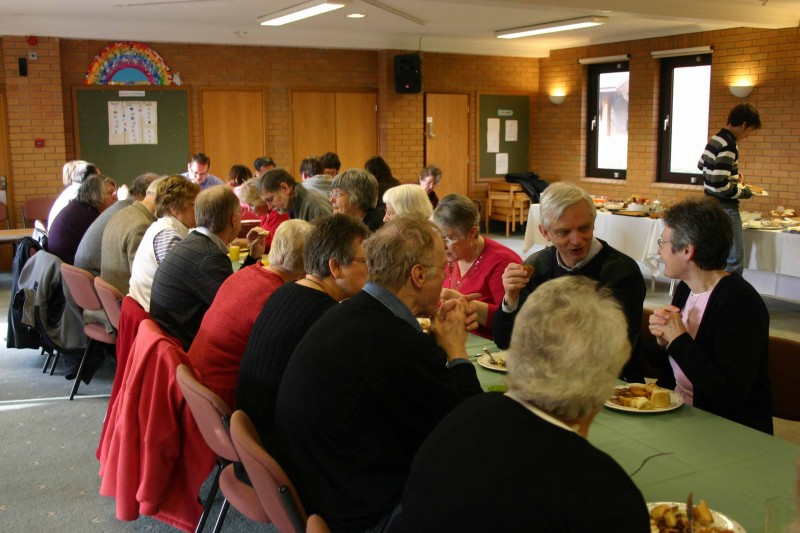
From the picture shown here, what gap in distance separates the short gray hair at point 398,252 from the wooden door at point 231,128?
8.88 m

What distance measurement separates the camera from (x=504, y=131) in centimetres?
1289

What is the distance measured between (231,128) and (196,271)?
7.56 metres

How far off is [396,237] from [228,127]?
9.07 metres

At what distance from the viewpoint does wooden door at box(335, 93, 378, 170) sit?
11.6m

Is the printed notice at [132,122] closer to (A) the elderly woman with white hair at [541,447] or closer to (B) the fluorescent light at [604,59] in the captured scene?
(B) the fluorescent light at [604,59]

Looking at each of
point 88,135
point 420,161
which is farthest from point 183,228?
point 420,161

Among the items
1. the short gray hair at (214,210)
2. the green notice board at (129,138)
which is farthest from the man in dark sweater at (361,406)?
the green notice board at (129,138)

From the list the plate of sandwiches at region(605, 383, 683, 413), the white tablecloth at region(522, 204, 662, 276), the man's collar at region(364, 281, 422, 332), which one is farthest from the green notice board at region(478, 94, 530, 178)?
the man's collar at region(364, 281, 422, 332)

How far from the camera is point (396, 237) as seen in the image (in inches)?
88.7

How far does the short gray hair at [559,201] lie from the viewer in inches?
122

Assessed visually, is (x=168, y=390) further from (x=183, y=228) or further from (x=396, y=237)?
(x=183, y=228)

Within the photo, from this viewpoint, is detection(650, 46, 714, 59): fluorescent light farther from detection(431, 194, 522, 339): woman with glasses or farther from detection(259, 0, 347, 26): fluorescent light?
detection(431, 194, 522, 339): woman with glasses

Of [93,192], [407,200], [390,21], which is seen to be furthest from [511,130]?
[407,200]

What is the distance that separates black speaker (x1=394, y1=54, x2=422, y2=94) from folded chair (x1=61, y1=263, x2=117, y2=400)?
7503 millimetres
